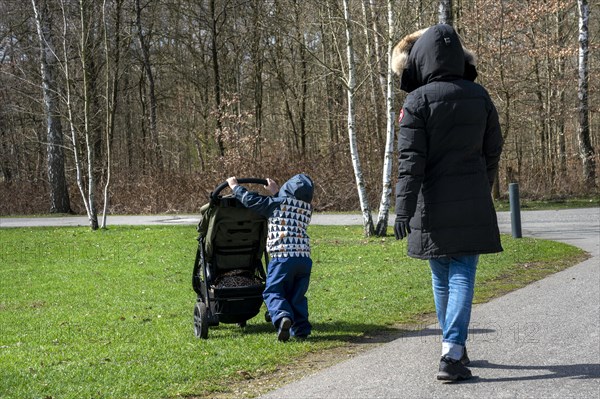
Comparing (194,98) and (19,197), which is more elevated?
(194,98)

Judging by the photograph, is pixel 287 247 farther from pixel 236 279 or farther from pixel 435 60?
pixel 435 60

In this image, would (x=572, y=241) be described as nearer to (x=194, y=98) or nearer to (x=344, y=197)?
(x=344, y=197)

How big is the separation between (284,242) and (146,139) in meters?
34.1

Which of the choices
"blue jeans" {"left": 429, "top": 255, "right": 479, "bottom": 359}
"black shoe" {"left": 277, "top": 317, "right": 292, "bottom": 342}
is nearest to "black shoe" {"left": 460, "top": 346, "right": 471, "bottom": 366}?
"blue jeans" {"left": 429, "top": 255, "right": 479, "bottom": 359}

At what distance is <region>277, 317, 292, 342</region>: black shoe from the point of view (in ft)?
22.8

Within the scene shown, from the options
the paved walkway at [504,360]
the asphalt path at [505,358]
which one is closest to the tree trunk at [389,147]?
the asphalt path at [505,358]

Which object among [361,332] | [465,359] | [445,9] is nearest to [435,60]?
[465,359]

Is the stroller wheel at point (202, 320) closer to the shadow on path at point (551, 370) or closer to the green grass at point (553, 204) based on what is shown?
the shadow on path at point (551, 370)

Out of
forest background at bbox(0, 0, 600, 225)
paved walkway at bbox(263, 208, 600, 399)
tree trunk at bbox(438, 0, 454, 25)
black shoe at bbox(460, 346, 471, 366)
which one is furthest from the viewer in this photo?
forest background at bbox(0, 0, 600, 225)

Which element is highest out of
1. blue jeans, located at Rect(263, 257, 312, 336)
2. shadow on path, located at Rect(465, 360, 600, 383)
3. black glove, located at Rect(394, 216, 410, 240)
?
black glove, located at Rect(394, 216, 410, 240)

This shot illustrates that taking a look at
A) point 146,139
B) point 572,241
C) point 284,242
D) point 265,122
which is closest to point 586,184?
point 572,241

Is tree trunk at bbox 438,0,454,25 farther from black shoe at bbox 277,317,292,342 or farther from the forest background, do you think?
black shoe at bbox 277,317,292,342

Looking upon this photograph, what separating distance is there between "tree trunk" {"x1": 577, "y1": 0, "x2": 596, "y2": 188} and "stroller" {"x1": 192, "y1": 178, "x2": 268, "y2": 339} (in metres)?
23.7

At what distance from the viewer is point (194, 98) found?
146 feet
